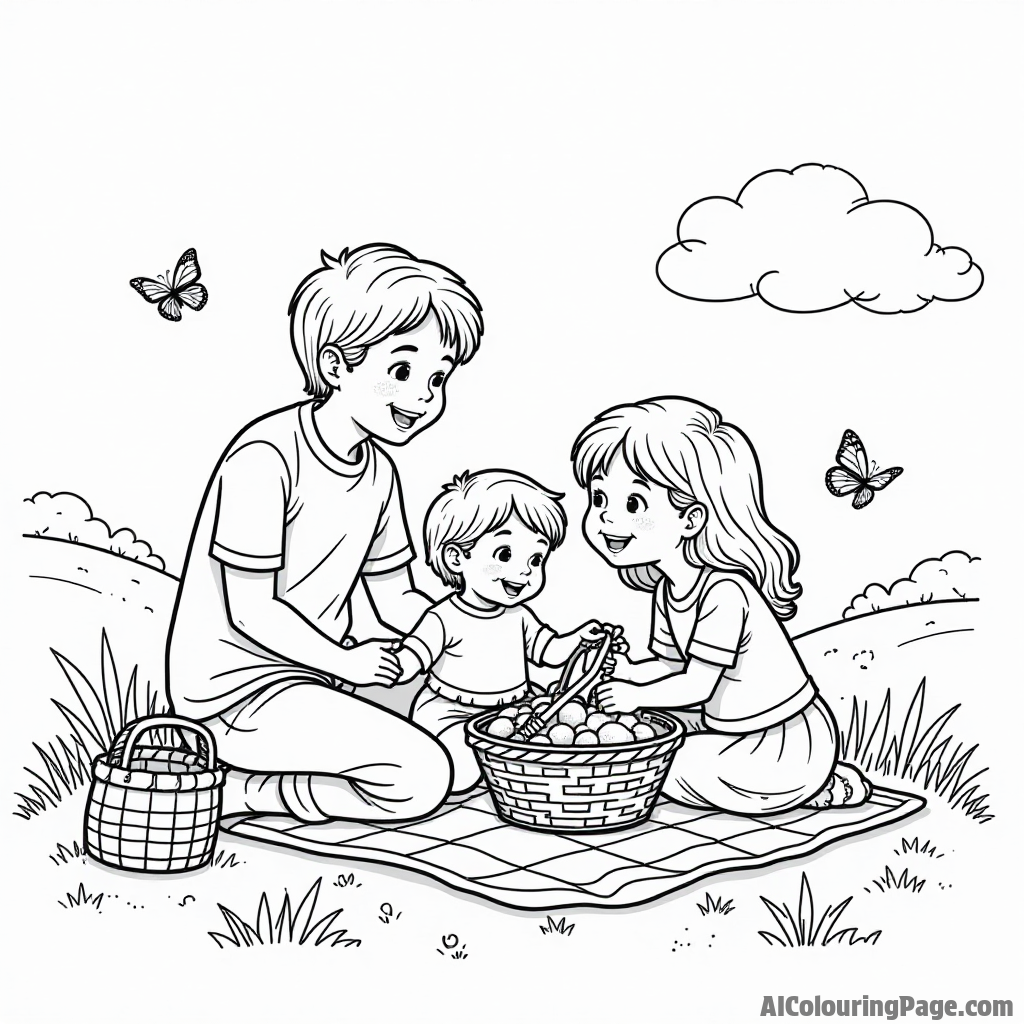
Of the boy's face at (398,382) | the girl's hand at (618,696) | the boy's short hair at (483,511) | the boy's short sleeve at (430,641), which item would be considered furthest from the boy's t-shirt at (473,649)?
the boy's face at (398,382)

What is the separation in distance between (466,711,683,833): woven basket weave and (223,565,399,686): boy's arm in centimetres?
35

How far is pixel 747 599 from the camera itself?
3939mm

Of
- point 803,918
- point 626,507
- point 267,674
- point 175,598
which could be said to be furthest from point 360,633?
point 803,918

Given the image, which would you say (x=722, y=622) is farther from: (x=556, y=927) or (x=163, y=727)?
(x=163, y=727)

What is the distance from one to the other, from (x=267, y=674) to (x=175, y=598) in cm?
42

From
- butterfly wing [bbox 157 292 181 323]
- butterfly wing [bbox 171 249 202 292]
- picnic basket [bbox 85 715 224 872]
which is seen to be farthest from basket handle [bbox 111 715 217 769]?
butterfly wing [bbox 171 249 202 292]

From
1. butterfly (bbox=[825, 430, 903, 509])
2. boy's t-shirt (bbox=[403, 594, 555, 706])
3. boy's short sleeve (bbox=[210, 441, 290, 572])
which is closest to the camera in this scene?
boy's short sleeve (bbox=[210, 441, 290, 572])

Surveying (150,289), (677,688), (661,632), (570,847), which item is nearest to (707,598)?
(661,632)

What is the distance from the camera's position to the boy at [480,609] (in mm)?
3902

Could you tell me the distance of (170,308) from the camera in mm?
4137

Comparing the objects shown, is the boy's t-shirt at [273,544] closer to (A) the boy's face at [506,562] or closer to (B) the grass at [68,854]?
(A) the boy's face at [506,562]

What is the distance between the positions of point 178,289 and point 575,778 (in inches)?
78.4

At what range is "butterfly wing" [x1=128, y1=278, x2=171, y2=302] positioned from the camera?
4.15m

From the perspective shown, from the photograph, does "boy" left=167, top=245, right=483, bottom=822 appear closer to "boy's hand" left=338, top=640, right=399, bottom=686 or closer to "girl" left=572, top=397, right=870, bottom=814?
"boy's hand" left=338, top=640, right=399, bottom=686
